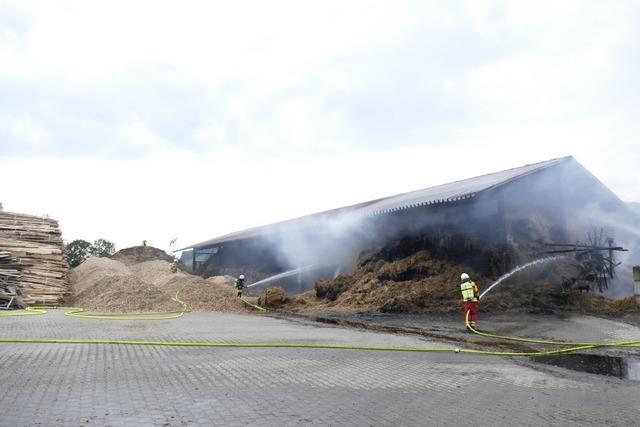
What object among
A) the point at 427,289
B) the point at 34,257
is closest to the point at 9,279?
the point at 34,257

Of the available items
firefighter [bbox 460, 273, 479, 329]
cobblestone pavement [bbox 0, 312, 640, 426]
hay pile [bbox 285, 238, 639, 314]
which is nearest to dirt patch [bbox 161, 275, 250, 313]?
hay pile [bbox 285, 238, 639, 314]

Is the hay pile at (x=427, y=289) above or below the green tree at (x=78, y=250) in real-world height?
below

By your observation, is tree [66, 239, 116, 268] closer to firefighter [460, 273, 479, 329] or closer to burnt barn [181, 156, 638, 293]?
burnt barn [181, 156, 638, 293]

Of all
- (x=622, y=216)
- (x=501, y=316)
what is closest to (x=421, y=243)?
(x=501, y=316)

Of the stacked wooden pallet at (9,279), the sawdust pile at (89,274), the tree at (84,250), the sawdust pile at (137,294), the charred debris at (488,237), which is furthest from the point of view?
the tree at (84,250)

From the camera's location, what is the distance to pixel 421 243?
16.4 metres

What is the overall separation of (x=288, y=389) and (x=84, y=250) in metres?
41.8

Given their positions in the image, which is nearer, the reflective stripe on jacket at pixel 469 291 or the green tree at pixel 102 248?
the reflective stripe on jacket at pixel 469 291

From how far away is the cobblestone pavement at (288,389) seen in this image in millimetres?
3586

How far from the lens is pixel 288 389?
441 centimetres

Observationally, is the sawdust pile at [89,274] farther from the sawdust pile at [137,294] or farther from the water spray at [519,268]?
the water spray at [519,268]

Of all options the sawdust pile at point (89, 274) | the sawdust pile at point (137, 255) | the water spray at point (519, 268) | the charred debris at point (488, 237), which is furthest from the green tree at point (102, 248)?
the water spray at point (519, 268)

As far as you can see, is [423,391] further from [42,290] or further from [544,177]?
[42,290]

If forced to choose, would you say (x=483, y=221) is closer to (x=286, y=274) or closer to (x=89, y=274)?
(x=286, y=274)
